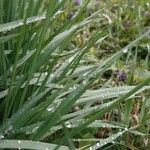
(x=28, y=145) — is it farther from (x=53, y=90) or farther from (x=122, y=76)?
(x=122, y=76)

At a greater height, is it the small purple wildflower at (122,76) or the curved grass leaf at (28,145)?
the curved grass leaf at (28,145)

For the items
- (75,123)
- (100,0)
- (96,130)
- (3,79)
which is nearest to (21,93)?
(3,79)

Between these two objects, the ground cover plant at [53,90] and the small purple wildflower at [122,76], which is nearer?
the ground cover plant at [53,90]

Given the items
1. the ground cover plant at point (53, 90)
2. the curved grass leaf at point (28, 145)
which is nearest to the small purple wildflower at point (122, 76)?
the ground cover plant at point (53, 90)

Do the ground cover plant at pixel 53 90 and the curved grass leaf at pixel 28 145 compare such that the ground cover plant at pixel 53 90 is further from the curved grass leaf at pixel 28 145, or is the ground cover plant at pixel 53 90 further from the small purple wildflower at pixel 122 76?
the small purple wildflower at pixel 122 76

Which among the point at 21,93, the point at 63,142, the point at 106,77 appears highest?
the point at 21,93

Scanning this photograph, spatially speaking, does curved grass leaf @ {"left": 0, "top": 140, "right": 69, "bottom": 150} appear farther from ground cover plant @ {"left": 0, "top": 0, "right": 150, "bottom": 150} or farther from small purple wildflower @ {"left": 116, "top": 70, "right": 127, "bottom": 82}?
small purple wildflower @ {"left": 116, "top": 70, "right": 127, "bottom": 82}

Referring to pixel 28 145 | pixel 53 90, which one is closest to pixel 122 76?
pixel 53 90

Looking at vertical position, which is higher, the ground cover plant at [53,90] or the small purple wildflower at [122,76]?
the ground cover plant at [53,90]

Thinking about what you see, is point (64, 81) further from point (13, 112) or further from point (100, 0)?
point (100, 0)

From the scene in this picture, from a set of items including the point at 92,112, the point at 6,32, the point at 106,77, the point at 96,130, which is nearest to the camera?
the point at 92,112

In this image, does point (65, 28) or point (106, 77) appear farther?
point (106, 77)
